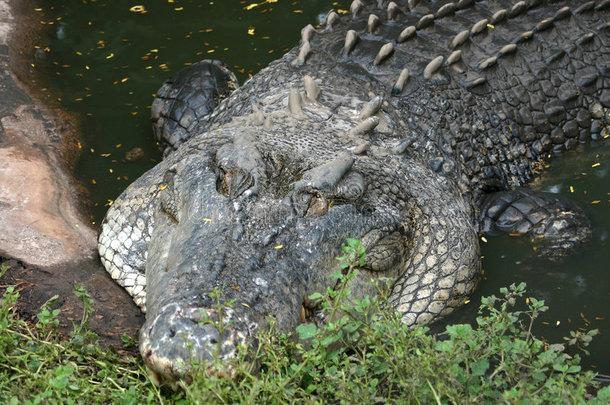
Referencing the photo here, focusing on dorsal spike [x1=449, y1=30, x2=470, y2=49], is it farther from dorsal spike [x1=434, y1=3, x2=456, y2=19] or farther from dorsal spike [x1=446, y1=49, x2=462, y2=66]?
dorsal spike [x1=434, y1=3, x2=456, y2=19]

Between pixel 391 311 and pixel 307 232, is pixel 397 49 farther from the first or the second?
pixel 391 311

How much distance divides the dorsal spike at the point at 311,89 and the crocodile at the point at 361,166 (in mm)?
11

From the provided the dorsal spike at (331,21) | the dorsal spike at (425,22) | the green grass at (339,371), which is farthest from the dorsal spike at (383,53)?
the green grass at (339,371)

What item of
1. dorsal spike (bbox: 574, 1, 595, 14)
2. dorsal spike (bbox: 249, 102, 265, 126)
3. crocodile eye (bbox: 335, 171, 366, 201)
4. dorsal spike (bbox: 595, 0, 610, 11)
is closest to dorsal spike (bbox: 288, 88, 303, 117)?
dorsal spike (bbox: 249, 102, 265, 126)

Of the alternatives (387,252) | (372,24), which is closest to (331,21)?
(372,24)

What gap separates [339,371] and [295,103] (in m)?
2.59

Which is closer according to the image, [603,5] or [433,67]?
[433,67]

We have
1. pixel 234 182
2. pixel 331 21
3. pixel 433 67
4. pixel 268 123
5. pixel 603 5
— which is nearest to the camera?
pixel 234 182

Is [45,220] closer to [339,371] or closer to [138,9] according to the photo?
[339,371]

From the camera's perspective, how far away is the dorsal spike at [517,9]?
620 centimetres

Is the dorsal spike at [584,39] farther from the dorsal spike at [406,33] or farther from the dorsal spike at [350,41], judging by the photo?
the dorsal spike at [350,41]

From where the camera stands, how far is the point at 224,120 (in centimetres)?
564

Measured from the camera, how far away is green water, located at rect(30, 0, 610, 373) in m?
4.71

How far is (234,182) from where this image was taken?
3975 millimetres
